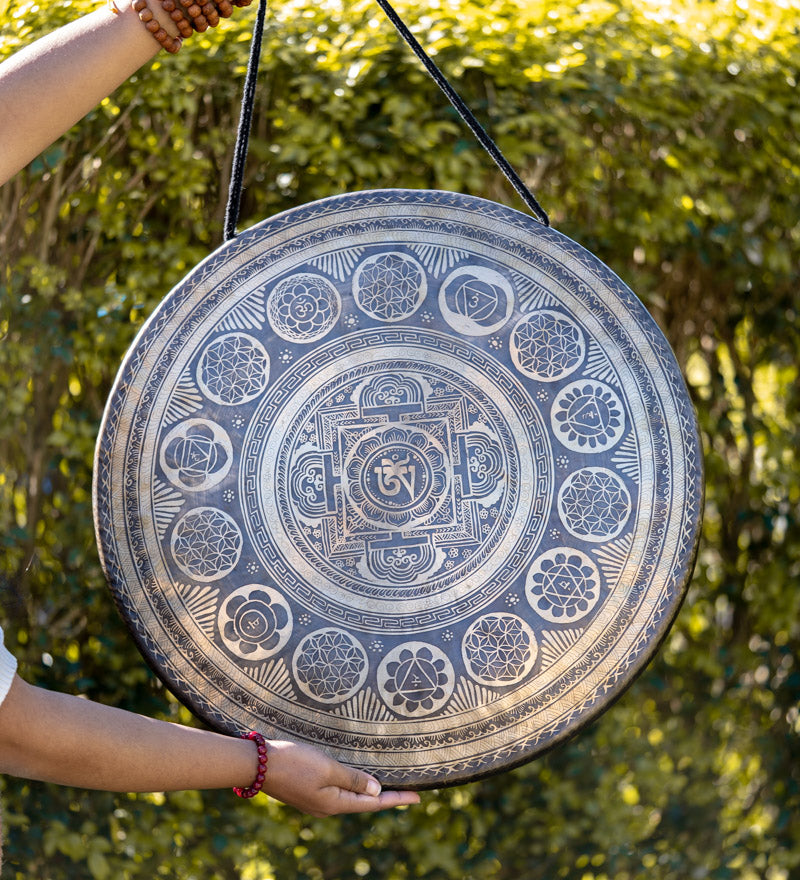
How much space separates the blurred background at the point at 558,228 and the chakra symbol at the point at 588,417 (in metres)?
0.94

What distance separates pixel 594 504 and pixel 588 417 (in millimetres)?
149

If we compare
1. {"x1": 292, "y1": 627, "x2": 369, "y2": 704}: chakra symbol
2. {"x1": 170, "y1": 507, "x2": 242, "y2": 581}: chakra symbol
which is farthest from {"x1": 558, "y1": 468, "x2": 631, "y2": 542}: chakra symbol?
{"x1": 170, "y1": 507, "x2": 242, "y2": 581}: chakra symbol

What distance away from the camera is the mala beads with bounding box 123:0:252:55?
4.58 ft

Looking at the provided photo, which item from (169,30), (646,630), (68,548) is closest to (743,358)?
(646,630)

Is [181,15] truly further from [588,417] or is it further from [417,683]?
[417,683]

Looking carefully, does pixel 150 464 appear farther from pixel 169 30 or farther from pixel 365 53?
pixel 365 53

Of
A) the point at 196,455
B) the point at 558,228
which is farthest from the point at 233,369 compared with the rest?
the point at 558,228

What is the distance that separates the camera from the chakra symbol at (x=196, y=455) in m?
1.46

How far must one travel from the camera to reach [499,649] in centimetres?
141

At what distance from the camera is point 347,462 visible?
1.49m

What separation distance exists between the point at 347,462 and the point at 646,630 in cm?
56

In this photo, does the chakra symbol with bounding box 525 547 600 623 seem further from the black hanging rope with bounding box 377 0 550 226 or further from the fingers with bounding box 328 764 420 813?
the black hanging rope with bounding box 377 0 550 226

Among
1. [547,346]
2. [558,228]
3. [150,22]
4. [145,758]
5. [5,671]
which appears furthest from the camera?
[558,228]

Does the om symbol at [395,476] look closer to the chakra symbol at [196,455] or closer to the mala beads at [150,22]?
the chakra symbol at [196,455]
